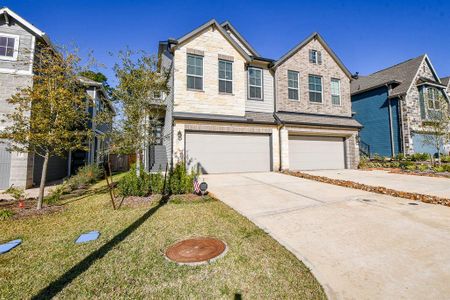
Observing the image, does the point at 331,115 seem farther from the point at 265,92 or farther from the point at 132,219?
the point at 132,219

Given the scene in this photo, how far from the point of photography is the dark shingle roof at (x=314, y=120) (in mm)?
13742

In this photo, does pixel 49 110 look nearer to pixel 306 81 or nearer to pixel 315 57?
pixel 306 81

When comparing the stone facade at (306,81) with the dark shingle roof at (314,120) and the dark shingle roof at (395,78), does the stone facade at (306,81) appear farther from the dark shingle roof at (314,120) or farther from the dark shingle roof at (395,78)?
the dark shingle roof at (395,78)

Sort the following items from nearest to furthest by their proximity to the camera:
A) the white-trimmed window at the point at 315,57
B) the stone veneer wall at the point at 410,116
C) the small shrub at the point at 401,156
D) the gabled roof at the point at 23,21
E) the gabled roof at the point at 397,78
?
the gabled roof at the point at 23,21 < the white-trimmed window at the point at 315,57 < the small shrub at the point at 401,156 < the stone veneer wall at the point at 410,116 < the gabled roof at the point at 397,78

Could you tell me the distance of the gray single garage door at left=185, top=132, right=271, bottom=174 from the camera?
1212 cm

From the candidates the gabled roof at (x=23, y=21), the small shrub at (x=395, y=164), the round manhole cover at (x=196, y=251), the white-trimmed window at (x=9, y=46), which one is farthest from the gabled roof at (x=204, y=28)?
the small shrub at (x=395, y=164)

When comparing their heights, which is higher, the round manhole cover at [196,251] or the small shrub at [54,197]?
the small shrub at [54,197]

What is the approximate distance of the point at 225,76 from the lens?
12.9 m

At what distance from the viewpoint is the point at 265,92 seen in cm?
1423

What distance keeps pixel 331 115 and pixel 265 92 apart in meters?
5.47

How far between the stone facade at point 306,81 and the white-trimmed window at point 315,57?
22cm

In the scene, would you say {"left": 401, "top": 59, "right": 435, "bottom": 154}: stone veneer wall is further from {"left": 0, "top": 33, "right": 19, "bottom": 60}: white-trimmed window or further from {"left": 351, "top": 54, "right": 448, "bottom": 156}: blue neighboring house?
{"left": 0, "top": 33, "right": 19, "bottom": 60}: white-trimmed window

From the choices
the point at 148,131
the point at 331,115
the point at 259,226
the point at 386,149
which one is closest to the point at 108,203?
the point at 148,131

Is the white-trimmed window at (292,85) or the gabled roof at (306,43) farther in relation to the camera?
the white-trimmed window at (292,85)
